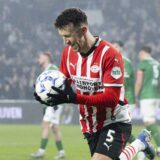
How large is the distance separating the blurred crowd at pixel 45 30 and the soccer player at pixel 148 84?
1221cm

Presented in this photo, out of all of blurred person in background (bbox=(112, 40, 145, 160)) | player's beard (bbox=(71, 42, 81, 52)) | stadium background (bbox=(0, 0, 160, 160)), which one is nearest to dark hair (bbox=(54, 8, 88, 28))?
player's beard (bbox=(71, 42, 81, 52))

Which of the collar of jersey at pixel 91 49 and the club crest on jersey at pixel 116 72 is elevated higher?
the collar of jersey at pixel 91 49

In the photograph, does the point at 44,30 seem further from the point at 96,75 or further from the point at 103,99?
the point at 103,99

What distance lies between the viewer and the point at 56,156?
1320 centimetres

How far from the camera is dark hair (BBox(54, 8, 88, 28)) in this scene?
21.2 ft

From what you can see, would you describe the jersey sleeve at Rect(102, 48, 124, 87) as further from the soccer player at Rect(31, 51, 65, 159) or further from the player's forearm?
the soccer player at Rect(31, 51, 65, 159)

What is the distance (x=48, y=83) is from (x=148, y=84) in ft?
27.1

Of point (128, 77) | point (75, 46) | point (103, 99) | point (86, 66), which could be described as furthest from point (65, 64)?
point (128, 77)

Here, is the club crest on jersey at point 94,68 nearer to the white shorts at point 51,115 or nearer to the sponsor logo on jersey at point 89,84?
the sponsor logo on jersey at point 89,84

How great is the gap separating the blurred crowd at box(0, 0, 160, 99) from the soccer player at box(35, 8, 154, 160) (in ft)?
63.1

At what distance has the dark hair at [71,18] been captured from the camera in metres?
6.47

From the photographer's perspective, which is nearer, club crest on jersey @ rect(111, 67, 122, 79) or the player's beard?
the player's beard

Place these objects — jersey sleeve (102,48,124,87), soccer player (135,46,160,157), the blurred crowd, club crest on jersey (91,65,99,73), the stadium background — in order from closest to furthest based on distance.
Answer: jersey sleeve (102,48,124,87), club crest on jersey (91,65,99,73), soccer player (135,46,160,157), the stadium background, the blurred crowd

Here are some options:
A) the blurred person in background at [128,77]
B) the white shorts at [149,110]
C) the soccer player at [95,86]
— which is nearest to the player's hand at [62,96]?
the soccer player at [95,86]
